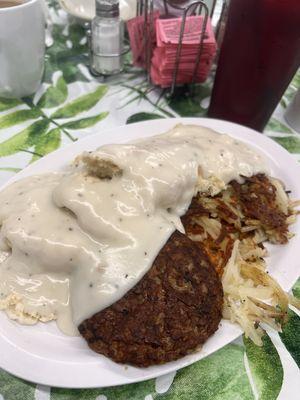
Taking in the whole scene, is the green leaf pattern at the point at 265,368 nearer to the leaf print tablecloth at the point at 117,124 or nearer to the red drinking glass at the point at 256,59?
the leaf print tablecloth at the point at 117,124

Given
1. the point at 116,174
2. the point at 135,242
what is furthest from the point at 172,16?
the point at 135,242

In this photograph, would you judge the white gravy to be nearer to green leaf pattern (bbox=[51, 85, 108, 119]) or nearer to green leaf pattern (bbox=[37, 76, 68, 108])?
green leaf pattern (bbox=[51, 85, 108, 119])

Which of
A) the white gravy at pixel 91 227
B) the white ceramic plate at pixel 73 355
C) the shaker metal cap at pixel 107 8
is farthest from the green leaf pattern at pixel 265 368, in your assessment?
the shaker metal cap at pixel 107 8

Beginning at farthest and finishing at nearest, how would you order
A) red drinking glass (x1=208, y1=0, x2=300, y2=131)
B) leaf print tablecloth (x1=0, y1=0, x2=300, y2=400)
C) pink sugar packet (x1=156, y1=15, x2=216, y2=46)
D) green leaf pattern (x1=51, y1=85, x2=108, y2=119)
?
green leaf pattern (x1=51, y1=85, x2=108, y2=119) → pink sugar packet (x1=156, y1=15, x2=216, y2=46) → red drinking glass (x1=208, y1=0, x2=300, y2=131) → leaf print tablecloth (x1=0, y1=0, x2=300, y2=400)

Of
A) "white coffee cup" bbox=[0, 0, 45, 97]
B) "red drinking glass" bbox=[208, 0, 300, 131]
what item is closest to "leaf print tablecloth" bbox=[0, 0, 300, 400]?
"white coffee cup" bbox=[0, 0, 45, 97]

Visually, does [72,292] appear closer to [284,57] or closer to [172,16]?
[284,57]
